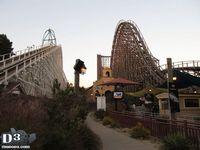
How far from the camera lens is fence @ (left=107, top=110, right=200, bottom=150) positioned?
10.4 m

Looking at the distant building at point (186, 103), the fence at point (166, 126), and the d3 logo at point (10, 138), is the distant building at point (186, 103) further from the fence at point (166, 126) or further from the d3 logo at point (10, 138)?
the d3 logo at point (10, 138)

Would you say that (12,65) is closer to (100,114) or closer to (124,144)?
(100,114)

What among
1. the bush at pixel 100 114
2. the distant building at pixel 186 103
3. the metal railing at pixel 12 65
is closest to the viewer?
the metal railing at pixel 12 65

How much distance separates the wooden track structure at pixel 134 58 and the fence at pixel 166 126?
2936 centimetres

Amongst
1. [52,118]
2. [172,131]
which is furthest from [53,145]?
[172,131]

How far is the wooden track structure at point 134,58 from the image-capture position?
162 feet

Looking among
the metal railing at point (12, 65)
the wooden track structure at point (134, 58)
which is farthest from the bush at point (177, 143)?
the wooden track structure at point (134, 58)

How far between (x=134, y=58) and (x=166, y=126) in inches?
1690

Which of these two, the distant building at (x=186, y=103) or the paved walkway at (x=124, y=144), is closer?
the paved walkway at (x=124, y=144)

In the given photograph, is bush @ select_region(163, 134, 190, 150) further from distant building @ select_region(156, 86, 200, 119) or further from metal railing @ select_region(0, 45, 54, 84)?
distant building @ select_region(156, 86, 200, 119)

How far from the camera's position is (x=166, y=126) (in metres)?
12.7

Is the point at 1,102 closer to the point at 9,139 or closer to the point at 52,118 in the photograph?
the point at 52,118

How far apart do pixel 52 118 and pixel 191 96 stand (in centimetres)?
1830

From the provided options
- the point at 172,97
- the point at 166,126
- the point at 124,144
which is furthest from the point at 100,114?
the point at 166,126
